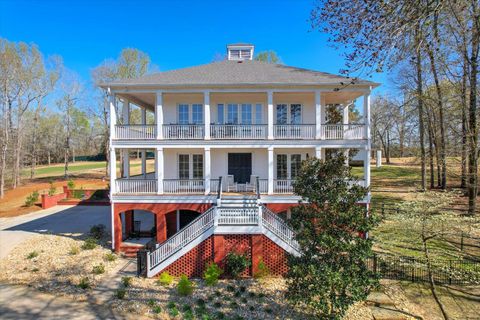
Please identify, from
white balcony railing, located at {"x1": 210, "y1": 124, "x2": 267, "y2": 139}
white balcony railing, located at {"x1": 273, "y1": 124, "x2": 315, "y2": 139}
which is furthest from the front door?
white balcony railing, located at {"x1": 273, "y1": 124, "x2": 315, "y2": 139}

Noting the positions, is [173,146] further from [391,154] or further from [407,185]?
[391,154]

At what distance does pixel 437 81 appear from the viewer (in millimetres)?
20422

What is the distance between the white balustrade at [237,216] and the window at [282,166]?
480cm

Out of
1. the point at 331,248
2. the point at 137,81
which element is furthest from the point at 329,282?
the point at 137,81

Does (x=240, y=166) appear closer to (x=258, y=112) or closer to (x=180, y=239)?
(x=258, y=112)

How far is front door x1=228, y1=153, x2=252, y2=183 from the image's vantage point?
52.3 feet

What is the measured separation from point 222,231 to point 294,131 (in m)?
6.63

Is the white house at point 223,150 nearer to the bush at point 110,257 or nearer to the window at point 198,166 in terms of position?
the window at point 198,166

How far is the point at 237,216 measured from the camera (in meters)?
11.5

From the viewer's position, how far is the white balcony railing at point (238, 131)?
14.1m

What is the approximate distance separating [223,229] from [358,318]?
18.4 ft

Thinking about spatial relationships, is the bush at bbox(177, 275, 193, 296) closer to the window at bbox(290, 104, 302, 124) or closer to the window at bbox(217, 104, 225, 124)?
the window at bbox(217, 104, 225, 124)

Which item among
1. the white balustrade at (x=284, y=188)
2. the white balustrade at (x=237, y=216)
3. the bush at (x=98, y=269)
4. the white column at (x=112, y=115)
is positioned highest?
the white column at (x=112, y=115)

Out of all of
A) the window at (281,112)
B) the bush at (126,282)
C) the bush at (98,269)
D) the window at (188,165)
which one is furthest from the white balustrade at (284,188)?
the bush at (98,269)
